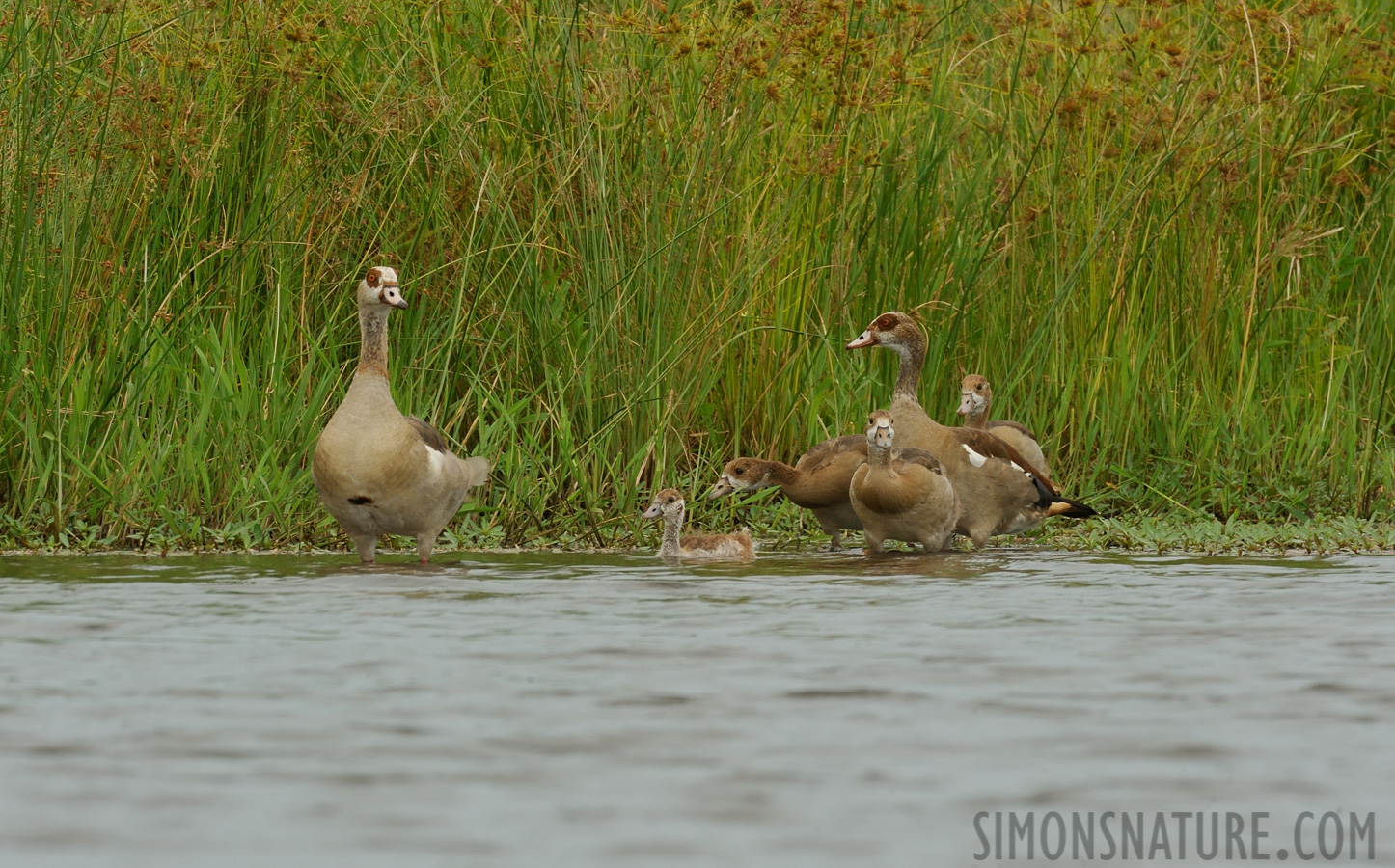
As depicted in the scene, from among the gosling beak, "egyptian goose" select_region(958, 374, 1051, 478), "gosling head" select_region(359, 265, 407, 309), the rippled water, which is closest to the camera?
the rippled water

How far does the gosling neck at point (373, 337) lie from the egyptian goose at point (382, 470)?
26 millimetres

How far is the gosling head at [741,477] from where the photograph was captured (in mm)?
10586

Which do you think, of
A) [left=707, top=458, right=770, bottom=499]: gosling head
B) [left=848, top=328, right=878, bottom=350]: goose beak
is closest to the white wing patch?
[left=707, top=458, right=770, bottom=499]: gosling head

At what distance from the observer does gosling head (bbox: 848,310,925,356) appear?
11.0 m

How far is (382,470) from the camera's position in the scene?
8.99m

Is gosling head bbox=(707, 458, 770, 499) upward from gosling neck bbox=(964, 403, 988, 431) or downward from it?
downward

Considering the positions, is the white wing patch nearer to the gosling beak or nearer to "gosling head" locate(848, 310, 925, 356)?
the gosling beak

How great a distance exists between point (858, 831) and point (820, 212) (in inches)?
302

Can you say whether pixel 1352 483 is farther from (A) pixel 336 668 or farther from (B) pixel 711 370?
(A) pixel 336 668

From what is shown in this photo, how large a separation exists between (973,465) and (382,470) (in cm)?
337

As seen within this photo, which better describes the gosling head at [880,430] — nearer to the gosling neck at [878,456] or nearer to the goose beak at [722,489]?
the gosling neck at [878,456]

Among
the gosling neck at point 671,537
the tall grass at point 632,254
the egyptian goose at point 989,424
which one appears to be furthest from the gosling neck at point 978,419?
the gosling neck at point 671,537

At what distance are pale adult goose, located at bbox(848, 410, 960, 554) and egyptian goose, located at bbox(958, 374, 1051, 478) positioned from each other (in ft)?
2.66

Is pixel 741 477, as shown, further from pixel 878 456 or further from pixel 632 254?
pixel 632 254
